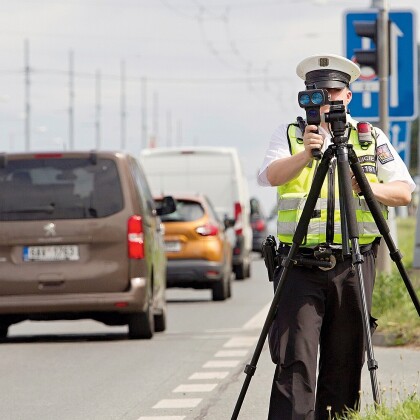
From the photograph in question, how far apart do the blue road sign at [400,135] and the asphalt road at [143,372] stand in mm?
2663

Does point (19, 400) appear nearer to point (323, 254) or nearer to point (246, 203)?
point (323, 254)

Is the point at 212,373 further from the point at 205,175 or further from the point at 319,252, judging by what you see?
the point at 205,175

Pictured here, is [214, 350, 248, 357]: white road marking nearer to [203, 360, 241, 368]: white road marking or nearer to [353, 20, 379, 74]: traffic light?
[203, 360, 241, 368]: white road marking

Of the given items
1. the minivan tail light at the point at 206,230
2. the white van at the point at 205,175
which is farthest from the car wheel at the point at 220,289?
the white van at the point at 205,175

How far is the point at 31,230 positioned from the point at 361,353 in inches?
350

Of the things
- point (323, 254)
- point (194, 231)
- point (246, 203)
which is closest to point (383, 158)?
point (323, 254)

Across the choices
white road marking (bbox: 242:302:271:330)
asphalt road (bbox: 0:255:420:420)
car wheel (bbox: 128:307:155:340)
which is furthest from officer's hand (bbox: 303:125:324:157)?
white road marking (bbox: 242:302:271:330)

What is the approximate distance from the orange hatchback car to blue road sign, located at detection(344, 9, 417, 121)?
717 cm

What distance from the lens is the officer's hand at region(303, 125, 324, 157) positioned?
7.20 metres

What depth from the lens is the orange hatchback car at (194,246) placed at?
25.3 meters

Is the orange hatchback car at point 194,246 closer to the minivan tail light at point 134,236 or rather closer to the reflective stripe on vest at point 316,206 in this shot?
the minivan tail light at point 134,236

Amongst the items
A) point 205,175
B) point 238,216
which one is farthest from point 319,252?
point 238,216

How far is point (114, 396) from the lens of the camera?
38.1ft

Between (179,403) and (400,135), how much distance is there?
368 inches
